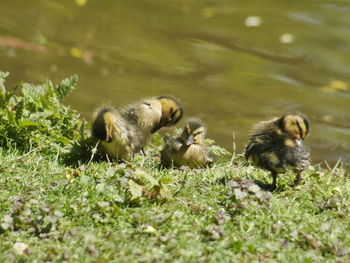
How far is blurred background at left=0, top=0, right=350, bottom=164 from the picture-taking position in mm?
10586

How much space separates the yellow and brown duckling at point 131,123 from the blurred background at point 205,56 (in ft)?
4.73

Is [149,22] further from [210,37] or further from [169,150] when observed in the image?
[169,150]

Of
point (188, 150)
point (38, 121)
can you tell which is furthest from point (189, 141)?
point (38, 121)

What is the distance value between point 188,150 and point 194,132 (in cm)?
21

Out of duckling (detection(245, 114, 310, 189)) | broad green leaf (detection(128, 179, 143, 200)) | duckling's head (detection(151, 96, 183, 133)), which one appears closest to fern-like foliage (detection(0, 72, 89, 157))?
duckling's head (detection(151, 96, 183, 133))

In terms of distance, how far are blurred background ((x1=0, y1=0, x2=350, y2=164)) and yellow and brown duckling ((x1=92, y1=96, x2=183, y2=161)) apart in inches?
56.7

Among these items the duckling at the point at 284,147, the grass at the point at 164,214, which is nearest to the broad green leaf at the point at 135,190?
the grass at the point at 164,214

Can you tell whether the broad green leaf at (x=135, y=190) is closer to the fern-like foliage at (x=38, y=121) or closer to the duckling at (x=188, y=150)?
the duckling at (x=188, y=150)

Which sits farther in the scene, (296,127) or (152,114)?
(152,114)

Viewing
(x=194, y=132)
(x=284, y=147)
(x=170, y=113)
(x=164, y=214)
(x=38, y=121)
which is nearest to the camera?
(x=164, y=214)

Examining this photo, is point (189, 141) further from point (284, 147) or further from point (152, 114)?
point (284, 147)

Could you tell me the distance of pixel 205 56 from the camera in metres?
12.8

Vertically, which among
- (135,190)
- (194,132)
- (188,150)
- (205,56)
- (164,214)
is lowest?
(205,56)

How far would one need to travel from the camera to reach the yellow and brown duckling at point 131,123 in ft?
23.1
